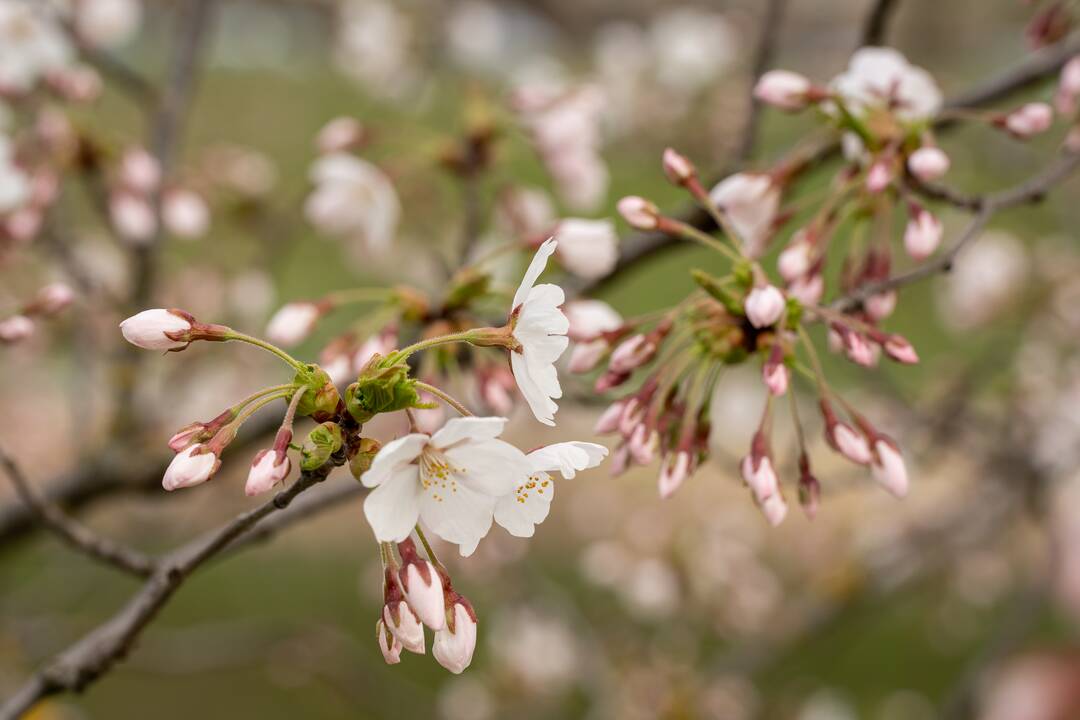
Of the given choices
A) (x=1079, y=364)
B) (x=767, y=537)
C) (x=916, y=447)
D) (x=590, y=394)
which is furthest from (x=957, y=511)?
(x=590, y=394)

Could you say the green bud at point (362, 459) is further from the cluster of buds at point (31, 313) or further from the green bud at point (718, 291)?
the cluster of buds at point (31, 313)

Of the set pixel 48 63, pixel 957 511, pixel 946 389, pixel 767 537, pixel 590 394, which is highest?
pixel 48 63

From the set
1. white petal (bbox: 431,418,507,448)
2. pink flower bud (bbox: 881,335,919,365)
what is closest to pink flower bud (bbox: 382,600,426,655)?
white petal (bbox: 431,418,507,448)

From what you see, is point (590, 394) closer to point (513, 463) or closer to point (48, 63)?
point (513, 463)

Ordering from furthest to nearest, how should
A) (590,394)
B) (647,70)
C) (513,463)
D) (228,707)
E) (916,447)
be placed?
(647,70) < (228,707) < (916,447) < (590,394) < (513,463)

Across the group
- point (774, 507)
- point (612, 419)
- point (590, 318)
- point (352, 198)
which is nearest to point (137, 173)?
point (352, 198)

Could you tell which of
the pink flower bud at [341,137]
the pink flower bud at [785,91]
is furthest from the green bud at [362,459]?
the pink flower bud at [341,137]
